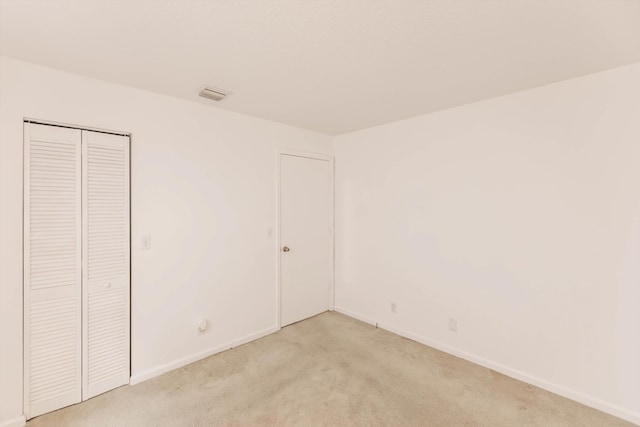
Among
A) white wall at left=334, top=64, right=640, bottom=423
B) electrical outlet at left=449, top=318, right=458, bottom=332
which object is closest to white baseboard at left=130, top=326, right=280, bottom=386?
white wall at left=334, top=64, right=640, bottom=423

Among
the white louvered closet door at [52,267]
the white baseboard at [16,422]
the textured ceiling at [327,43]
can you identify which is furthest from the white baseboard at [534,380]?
the white baseboard at [16,422]

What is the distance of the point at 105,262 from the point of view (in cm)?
227

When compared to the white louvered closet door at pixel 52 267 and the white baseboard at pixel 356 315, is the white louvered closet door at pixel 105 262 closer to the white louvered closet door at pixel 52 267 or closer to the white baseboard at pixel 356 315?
the white louvered closet door at pixel 52 267

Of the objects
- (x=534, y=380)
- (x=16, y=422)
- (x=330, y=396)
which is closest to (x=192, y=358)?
(x=16, y=422)

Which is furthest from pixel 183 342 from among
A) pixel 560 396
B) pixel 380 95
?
pixel 560 396

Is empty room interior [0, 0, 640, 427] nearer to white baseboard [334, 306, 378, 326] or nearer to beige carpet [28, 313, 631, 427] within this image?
beige carpet [28, 313, 631, 427]

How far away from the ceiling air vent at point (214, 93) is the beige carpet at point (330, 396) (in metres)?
2.48

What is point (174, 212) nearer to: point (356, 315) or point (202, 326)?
point (202, 326)

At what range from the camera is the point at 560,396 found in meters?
2.23

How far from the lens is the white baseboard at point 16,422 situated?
1.88 meters

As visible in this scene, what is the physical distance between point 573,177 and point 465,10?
1.63 meters

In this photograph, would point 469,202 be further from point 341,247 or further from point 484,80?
point 341,247

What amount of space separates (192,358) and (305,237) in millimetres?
1804

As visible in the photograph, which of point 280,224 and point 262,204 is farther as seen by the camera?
point 280,224
